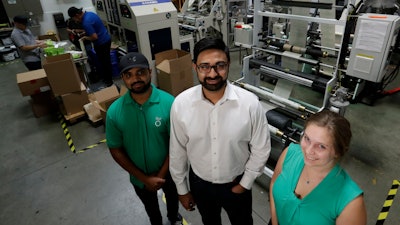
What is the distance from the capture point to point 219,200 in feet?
5.27

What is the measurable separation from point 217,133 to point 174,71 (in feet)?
9.46

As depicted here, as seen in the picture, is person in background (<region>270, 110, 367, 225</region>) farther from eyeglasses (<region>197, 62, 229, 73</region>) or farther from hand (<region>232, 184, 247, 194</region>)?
eyeglasses (<region>197, 62, 229, 73</region>)

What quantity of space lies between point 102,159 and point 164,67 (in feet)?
6.08

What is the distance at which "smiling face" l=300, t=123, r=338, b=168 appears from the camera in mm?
1016

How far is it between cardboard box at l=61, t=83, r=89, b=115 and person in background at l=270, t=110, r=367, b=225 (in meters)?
3.65

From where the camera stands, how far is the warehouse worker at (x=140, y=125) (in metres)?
1.52

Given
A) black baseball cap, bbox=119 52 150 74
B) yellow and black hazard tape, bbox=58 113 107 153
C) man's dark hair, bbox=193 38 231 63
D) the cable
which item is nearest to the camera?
man's dark hair, bbox=193 38 231 63

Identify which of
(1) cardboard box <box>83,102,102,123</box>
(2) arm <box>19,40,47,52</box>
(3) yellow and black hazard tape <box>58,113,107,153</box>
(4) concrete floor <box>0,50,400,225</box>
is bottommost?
(4) concrete floor <box>0,50,400,225</box>

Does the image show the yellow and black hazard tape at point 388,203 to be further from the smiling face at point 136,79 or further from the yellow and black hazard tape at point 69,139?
the yellow and black hazard tape at point 69,139

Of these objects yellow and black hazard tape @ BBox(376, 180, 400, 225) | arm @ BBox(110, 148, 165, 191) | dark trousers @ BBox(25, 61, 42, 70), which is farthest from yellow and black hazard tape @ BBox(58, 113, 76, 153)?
yellow and black hazard tape @ BBox(376, 180, 400, 225)

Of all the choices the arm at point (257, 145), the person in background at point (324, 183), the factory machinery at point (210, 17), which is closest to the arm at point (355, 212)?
the person in background at point (324, 183)

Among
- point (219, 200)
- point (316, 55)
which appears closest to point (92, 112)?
point (219, 200)

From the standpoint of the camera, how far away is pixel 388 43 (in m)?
2.33

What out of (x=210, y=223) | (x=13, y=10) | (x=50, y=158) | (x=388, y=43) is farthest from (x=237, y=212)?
(x=13, y=10)
